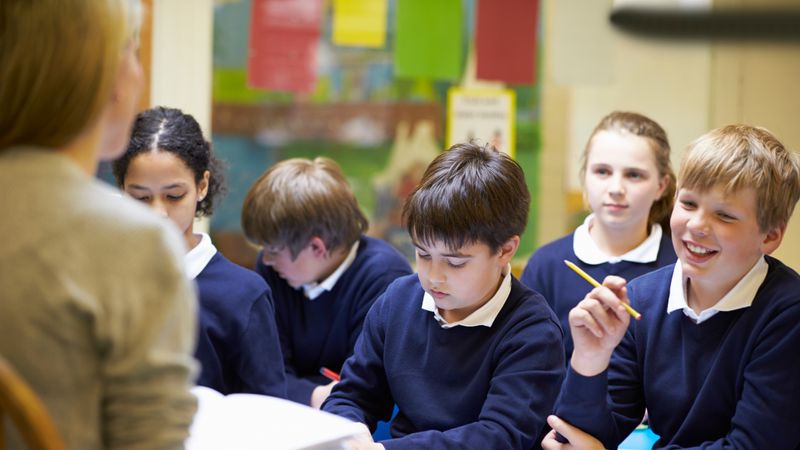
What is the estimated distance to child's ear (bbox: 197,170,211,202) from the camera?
181cm

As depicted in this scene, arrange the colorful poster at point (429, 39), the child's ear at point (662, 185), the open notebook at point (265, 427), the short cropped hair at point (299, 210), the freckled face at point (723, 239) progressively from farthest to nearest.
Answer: the colorful poster at point (429, 39)
the child's ear at point (662, 185)
the short cropped hair at point (299, 210)
the freckled face at point (723, 239)
the open notebook at point (265, 427)

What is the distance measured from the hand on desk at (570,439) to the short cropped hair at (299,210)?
810mm

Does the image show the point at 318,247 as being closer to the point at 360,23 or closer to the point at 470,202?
the point at 470,202

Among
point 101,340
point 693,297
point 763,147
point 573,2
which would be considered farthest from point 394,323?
point 573,2

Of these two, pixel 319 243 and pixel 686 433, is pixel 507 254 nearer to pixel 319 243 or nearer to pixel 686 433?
pixel 686 433

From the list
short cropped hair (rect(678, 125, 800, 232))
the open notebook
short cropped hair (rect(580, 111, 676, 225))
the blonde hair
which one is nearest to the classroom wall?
short cropped hair (rect(580, 111, 676, 225))

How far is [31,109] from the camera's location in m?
0.80

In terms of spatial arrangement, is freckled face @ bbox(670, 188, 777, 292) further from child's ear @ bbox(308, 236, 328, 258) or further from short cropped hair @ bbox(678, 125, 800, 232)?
child's ear @ bbox(308, 236, 328, 258)

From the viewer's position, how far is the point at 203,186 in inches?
72.0

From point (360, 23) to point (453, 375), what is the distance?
1.70 meters

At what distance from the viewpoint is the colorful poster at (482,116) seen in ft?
10.1

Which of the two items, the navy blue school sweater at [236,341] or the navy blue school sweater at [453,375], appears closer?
the navy blue school sweater at [453,375]

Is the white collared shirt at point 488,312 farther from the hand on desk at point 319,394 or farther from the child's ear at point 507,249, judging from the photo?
the hand on desk at point 319,394

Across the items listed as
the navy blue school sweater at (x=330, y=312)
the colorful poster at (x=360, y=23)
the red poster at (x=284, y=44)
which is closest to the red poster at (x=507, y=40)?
the colorful poster at (x=360, y=23)
